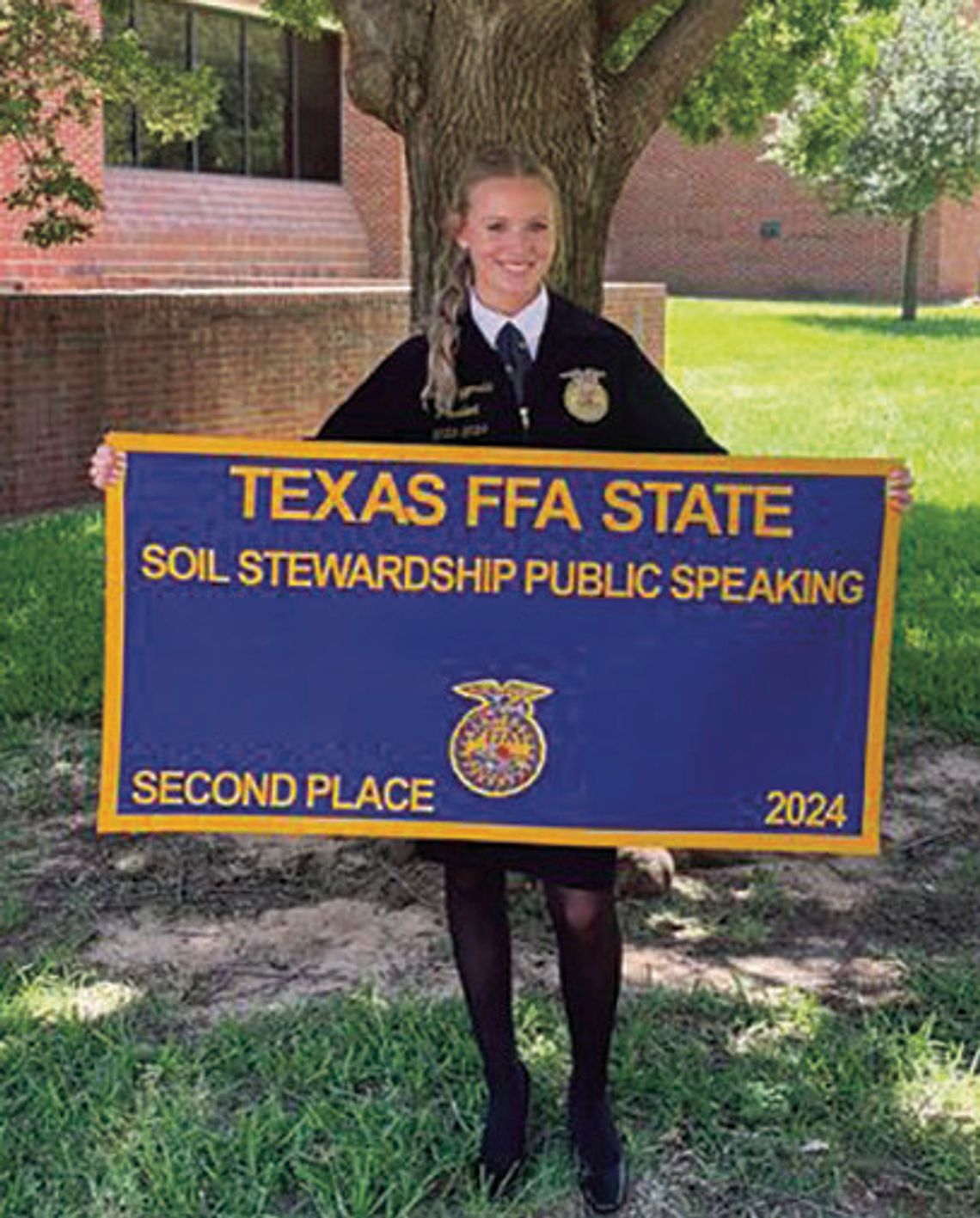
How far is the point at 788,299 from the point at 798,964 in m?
32.0

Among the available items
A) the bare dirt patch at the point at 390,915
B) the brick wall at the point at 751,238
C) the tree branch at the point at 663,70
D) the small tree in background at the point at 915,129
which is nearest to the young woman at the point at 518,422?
the bare dirt patch at the point at 390,915

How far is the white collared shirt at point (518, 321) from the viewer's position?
3145 mm

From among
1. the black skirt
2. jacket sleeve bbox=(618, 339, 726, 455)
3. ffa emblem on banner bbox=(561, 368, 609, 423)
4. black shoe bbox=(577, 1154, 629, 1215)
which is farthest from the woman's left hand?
black shoe bbox=(577, 1154, 629, 1215)

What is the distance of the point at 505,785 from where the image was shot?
10.8 feet

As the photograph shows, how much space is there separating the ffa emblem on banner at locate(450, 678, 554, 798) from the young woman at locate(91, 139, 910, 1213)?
0.41ft

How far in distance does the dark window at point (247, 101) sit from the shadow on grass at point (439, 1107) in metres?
15.3

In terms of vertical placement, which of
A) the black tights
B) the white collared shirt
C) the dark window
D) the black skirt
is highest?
the dark window

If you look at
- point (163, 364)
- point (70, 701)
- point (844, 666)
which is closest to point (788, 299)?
point (163, 364)

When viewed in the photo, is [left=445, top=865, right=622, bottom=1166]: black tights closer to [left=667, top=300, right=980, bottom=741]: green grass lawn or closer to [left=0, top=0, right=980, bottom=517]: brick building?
[left=667, top=300, right=980, bottom=741]: green grass lawn

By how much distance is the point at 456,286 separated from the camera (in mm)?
3156

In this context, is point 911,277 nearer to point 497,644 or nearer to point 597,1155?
point 497,644

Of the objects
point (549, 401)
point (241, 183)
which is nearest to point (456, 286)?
point (549, 401)

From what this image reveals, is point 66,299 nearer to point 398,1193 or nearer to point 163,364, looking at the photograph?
point 163,364

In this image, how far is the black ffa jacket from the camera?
3.17 m
